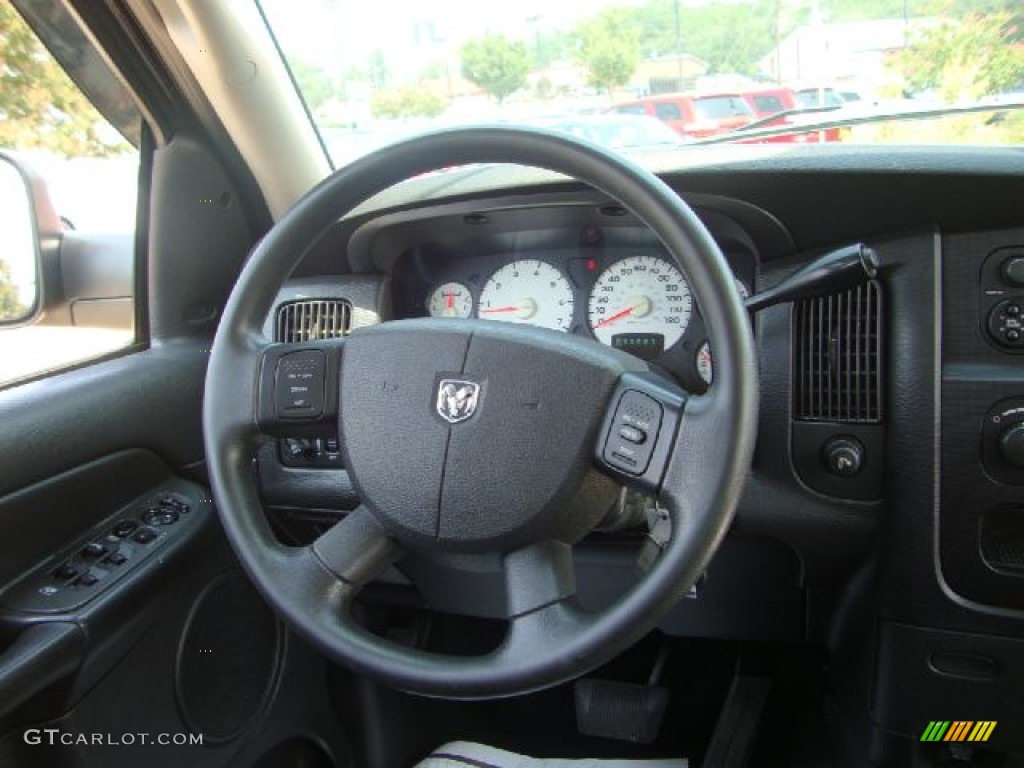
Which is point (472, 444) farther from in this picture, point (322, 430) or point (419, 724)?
point (419, 724)

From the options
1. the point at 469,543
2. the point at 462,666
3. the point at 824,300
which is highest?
the point at 824,300

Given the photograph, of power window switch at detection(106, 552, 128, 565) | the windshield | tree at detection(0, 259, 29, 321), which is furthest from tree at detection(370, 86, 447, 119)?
power window switch at detection(106, 552, 128, 565)

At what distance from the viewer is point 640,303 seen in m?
1.76

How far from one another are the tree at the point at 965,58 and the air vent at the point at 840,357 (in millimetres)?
575

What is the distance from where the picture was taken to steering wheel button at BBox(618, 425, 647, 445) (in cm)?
105

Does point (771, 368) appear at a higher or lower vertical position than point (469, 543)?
higher

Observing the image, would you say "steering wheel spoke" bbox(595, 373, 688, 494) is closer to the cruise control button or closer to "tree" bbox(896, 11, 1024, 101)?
the cruise control button

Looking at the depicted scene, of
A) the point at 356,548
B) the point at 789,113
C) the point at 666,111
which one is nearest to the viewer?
the point at 356,548

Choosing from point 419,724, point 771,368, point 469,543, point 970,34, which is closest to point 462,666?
point 469,543

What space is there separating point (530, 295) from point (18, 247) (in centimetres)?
111

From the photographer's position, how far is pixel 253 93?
184cm

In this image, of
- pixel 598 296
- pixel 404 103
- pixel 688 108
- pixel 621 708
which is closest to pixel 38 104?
pixel 404 103

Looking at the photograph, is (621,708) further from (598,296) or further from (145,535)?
(145,535)

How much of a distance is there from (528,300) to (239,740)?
108 centimetres
